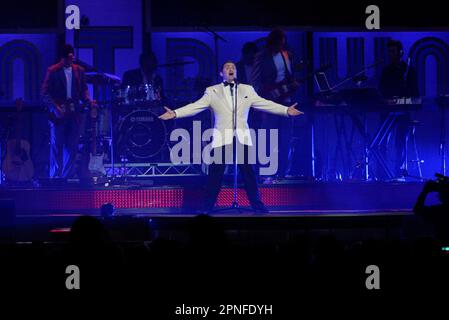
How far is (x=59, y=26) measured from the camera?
11844 mm

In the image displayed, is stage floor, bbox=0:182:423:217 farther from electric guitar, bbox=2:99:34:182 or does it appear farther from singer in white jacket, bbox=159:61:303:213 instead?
electric guitar, bbox=2:99:34:182

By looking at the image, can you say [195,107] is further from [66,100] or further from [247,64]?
[66,100]

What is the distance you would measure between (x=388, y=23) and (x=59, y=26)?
5.62 meters

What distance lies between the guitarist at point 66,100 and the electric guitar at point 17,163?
0.50 m

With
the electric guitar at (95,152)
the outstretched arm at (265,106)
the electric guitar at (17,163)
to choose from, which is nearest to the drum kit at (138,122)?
the electric guitar at (95,152)

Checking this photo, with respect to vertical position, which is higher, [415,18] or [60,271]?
[415,18]

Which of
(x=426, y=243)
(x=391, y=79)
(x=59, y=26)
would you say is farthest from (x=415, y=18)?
(x=426, y=243)

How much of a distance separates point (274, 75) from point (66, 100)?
3025 millimetres

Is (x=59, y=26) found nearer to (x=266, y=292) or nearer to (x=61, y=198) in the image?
(x=61, y=198)

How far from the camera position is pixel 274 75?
9.66 meters

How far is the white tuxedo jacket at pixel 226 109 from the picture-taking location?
8289 mm

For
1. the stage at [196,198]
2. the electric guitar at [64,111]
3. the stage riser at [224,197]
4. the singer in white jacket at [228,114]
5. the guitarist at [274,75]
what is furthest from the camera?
the electric guitar at [64,111]

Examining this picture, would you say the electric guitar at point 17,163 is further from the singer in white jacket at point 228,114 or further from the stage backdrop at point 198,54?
the singer in white jacket at point 228,114

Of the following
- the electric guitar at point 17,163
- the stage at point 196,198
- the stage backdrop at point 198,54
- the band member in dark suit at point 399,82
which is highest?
the stage backdrop at point 198,54
